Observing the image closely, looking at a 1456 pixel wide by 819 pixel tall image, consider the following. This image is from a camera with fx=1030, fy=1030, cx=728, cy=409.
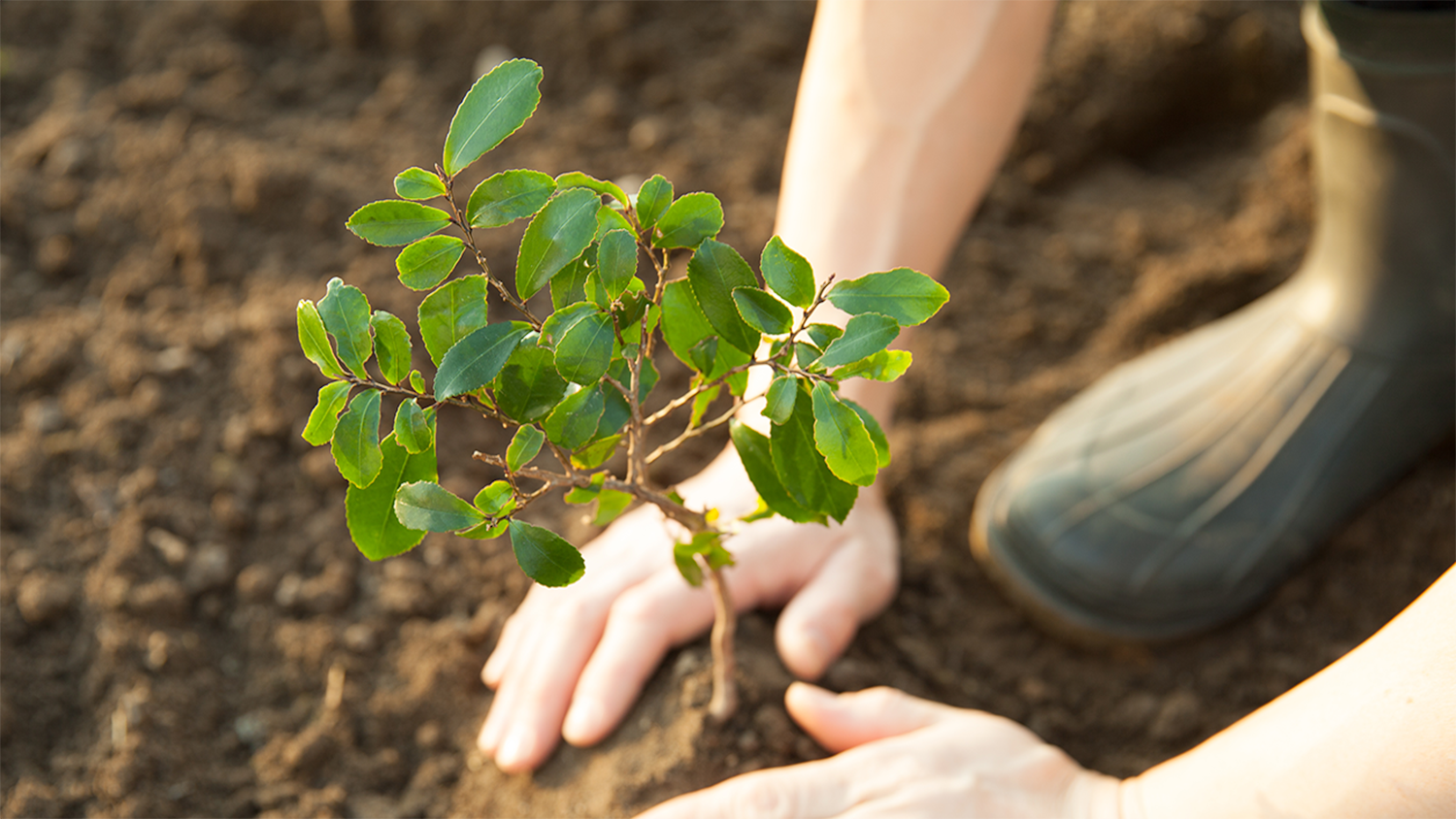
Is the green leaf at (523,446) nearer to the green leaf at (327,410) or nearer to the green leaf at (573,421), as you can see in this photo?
the green leaf at (573,421)

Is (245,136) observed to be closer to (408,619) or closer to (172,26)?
(172,26)

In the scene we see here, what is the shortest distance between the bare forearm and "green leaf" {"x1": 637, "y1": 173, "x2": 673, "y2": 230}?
0.80 meters

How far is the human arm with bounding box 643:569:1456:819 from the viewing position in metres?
0.93

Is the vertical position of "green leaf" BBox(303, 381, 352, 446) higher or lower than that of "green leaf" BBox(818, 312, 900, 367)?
lower

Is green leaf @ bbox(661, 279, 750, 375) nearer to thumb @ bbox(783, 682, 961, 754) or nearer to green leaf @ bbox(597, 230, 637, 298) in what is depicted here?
green leaf @ bbox(597, 230, 637, 298)

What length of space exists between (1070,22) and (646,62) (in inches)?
40.2

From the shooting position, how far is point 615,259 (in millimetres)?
702

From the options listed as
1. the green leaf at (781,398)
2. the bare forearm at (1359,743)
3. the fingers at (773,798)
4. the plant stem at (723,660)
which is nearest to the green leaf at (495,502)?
the green leaf at (781,398)

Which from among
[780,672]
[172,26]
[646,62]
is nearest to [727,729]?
[780,672]

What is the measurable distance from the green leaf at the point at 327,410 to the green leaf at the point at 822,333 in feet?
1.09

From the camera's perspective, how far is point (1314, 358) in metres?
1.60

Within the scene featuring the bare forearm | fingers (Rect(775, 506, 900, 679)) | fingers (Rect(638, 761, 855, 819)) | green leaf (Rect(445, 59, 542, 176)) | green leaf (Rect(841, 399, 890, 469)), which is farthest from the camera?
fingers (Rect(775, 506, 900, 679))

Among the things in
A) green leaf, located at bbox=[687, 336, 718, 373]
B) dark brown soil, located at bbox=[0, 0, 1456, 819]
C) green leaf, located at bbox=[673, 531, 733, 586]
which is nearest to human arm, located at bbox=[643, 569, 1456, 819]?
dark brown soil, located at bbox=[0, 0, 1456, 819]

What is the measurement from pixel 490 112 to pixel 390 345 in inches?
7.2
